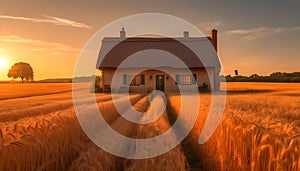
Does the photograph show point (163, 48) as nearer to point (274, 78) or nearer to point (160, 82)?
point (160, 82)

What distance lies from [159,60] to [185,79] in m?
4.56

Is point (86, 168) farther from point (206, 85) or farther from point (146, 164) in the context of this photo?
point (206, 85)

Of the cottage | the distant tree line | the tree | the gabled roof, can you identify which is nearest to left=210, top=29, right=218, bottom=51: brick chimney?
the cottage

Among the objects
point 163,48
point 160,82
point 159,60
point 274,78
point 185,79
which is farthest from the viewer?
point 274,78

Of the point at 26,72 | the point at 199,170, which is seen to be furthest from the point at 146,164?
the point at 26,72

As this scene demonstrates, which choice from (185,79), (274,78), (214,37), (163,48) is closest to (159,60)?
(163,48)

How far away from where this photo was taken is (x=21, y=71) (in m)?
115

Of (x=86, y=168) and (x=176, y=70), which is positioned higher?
(x=176, y=70)

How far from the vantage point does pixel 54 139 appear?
19.3ft

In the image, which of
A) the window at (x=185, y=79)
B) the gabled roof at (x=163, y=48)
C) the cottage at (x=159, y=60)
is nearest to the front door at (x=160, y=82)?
the cottage at (x=159, y=60)

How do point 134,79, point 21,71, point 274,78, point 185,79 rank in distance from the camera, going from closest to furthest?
point 134,79
point 185,79
point 274,78
point 21,71

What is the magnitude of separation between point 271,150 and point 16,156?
141 inches

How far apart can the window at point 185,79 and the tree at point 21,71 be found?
90.4 m

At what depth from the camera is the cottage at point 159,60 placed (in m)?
39.6
